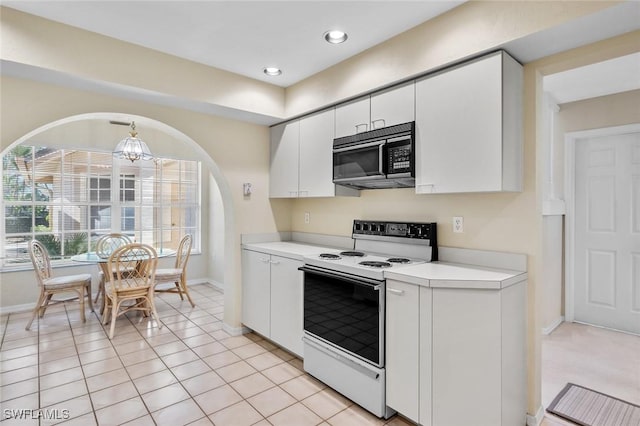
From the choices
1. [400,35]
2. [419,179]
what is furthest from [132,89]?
[419,179]

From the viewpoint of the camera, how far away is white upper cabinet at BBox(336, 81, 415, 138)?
2354mm

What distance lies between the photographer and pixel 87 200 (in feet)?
15.8

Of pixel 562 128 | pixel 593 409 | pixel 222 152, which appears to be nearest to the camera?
pixel 593 409

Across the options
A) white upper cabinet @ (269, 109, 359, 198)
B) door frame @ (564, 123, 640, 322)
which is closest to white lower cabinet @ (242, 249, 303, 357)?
white upper cabinet @ (269, 109, 359, 198)

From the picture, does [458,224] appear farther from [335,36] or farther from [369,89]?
[335,36]

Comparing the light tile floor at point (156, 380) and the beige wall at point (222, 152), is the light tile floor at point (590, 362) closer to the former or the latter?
the light tile floor at point (156, 380)

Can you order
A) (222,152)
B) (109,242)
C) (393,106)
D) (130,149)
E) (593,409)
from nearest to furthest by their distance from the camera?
(593,409), (393,106), (222,152), (130,149), (109,242)

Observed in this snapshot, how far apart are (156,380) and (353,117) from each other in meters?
2.59

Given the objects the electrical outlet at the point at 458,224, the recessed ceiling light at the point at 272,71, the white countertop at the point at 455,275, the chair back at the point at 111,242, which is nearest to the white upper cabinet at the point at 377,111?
the recessed ceiling light at the point at 272,71

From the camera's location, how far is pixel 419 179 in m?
2.29

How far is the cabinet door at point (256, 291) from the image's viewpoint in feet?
10.4

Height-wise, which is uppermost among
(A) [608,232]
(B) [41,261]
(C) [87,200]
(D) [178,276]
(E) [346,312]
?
(C) [87,200]

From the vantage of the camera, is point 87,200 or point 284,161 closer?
point 284,161

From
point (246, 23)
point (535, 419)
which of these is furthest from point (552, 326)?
point (246, 23)
